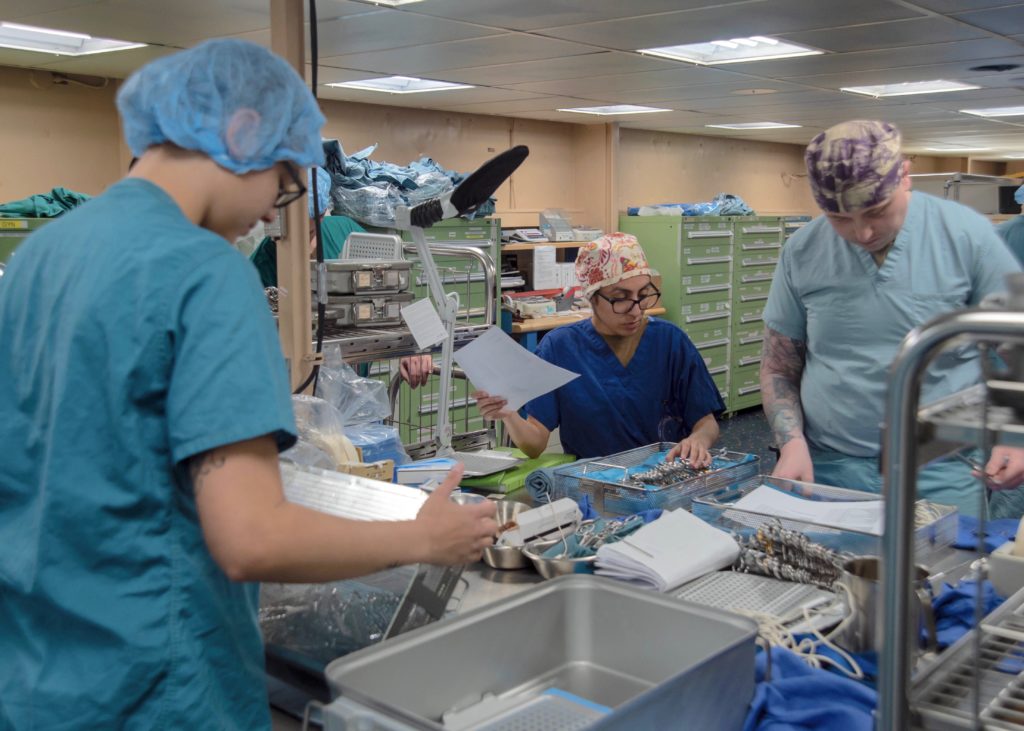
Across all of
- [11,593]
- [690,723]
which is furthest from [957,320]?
[11,593]

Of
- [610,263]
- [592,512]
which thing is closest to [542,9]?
[610,263]

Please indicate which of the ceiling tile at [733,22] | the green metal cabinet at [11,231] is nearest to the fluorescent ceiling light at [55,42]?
the green metal cabinet at [11,231]

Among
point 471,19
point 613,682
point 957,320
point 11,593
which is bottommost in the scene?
point 613,682

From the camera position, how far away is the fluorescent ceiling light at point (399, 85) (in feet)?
18.2

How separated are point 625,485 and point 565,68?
3662 millimetres

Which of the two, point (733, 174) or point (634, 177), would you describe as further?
point (733, 174)

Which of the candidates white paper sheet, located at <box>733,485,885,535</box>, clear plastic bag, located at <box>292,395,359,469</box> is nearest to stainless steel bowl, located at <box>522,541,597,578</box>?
white paper sheet, located at <box>733,485,885,535</box>

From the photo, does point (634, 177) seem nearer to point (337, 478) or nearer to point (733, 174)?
point (733, 174)

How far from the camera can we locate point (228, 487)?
37.1 inches

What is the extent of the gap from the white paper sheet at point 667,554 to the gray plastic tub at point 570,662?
216mm

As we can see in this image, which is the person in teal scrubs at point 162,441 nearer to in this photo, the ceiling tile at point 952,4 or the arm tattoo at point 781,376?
the arm tattoo at point 781,376

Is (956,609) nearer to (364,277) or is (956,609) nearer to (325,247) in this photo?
(364,277)

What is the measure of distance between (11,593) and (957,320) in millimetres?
969

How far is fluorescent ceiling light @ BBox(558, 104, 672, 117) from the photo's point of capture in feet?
22.4
